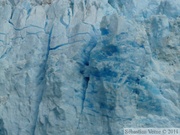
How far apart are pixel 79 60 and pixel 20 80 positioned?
0.56 m

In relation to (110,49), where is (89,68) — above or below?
below

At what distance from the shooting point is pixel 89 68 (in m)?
2.29

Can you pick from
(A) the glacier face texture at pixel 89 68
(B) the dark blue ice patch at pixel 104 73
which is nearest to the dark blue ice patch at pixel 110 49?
(A) the glacier face texture at pixel 89 68

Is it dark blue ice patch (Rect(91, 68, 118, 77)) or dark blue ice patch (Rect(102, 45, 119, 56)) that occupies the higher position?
dark blue ice patch (Rect(102, 45, 119, 56))

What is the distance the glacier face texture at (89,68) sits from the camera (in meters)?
2.10

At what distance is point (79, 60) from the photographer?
95.4 inches

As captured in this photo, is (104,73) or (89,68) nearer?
(104,73)

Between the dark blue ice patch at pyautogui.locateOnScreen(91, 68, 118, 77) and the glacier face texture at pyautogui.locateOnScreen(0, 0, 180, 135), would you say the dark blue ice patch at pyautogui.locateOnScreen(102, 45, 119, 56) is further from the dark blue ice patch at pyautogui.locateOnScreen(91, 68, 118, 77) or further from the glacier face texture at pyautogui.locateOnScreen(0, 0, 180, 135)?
the dark blue ice patch at pyautogui.locateOnScreen(91, 68, 118, 77)

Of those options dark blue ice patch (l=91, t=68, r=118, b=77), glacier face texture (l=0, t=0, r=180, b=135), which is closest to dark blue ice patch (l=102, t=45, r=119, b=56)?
glacier face texture (l=0, t=0, r=180, b=135)

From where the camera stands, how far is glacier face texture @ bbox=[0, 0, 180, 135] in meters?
2.10

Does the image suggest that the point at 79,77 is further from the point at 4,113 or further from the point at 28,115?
the point at 4,113

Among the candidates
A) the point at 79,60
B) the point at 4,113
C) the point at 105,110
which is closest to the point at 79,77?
the point at 79,60

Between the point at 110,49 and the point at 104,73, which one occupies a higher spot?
the point at 110,49

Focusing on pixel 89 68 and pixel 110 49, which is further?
pixel 89 68
